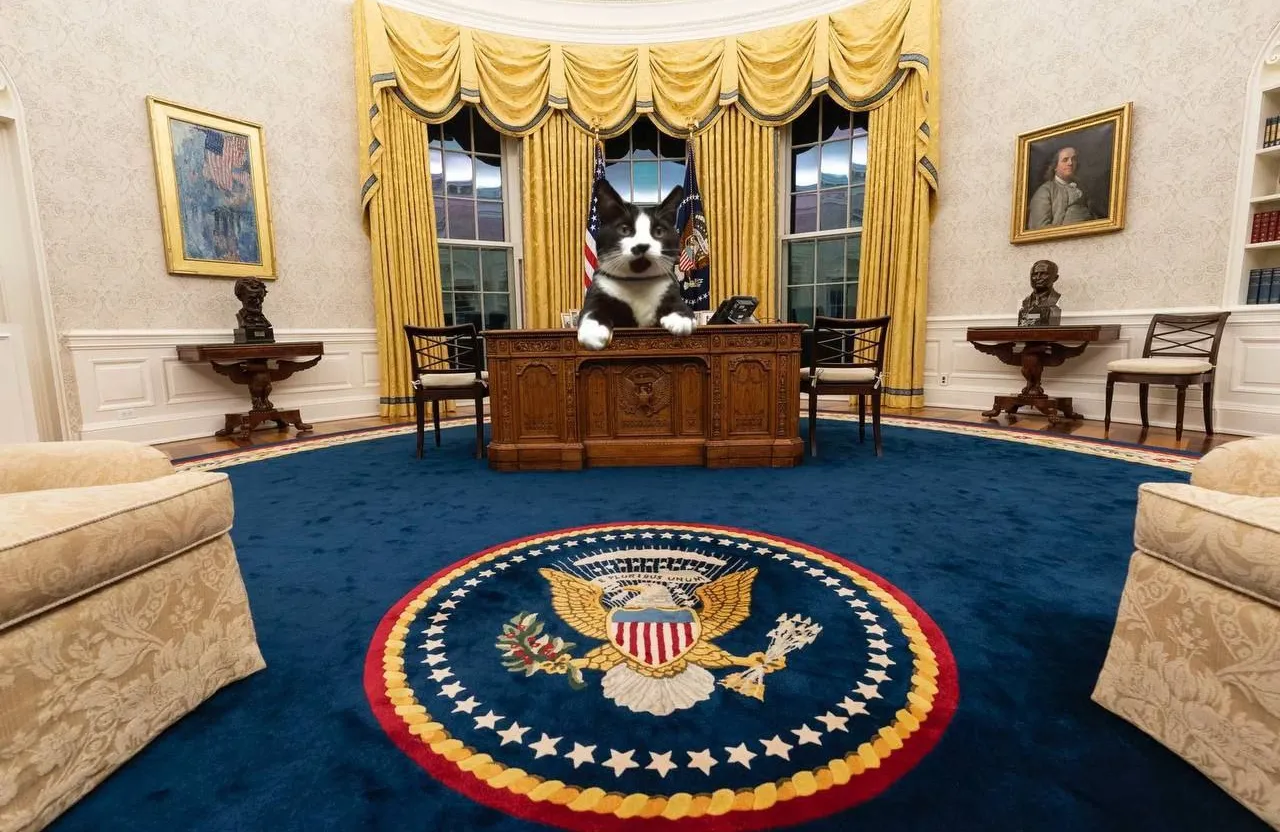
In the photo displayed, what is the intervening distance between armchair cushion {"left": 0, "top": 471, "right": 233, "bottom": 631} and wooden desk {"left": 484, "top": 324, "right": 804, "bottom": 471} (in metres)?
2.02

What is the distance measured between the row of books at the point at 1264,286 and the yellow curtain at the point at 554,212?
16.5ft

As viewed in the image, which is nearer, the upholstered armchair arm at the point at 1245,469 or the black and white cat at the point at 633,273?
the upholstered armchair arm at the point at 1245,469

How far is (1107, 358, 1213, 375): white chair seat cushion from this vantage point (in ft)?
11.7

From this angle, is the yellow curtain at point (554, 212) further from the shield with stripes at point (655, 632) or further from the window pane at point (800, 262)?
the shield with stripes at point (655, 632)

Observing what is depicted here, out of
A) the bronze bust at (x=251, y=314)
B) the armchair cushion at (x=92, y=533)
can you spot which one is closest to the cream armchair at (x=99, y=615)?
the armchair cushion at (x=92, y=533)

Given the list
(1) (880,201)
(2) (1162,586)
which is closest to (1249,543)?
(2) (1162,586)

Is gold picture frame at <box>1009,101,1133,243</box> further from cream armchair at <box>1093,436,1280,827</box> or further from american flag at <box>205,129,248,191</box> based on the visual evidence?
american flag at <box>205,129,248,191</box>

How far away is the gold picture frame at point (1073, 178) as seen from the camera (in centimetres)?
425

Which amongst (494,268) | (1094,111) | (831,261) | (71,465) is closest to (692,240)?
(831,261)

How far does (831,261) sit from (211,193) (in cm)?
539

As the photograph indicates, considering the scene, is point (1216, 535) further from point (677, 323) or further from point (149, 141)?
point (149, 141)

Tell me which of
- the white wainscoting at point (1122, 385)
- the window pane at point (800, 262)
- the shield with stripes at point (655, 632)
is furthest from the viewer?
the window pane at point (800, 262)

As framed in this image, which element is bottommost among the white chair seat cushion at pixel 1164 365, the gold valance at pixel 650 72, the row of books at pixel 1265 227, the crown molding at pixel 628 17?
the white chair seat cushion at pixel 1164 365

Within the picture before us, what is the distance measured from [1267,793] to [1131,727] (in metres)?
0.24
